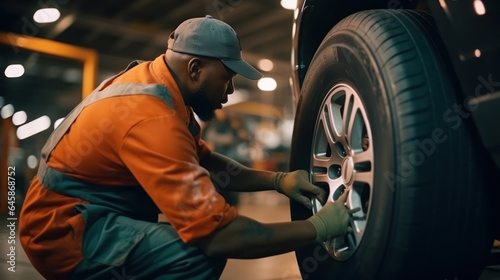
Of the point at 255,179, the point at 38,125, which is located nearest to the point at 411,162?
the point at 255,179

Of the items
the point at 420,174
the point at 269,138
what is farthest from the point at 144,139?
the point at 269,138

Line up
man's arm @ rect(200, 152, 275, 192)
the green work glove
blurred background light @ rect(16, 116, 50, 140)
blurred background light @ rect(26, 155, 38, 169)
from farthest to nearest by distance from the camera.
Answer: blurred background light @ rect(16, 116, 50, 140) → blurred background light @ rect(26, 155, 38, 169) → man's arm @ rect(200, 152, 275, 192) → the green work glove

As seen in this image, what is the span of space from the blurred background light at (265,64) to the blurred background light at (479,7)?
386 inches

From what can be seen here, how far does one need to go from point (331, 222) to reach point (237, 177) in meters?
0.62

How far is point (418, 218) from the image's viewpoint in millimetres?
1035

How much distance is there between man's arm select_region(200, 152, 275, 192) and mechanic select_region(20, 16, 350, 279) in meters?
0.32

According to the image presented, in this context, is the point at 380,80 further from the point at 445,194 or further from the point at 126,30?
the point at 126,30

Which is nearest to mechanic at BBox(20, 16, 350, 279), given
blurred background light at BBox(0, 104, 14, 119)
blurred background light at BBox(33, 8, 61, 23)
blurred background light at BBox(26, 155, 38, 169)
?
blurred background light at BBox(0, 104, 14, 119)

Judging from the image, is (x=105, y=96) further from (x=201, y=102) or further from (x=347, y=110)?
(x=347, y=110)

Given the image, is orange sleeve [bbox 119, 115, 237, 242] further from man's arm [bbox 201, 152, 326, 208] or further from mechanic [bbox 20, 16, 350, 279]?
man's arm [bbox 201, 152, 326, 208]

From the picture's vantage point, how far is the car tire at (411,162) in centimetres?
104

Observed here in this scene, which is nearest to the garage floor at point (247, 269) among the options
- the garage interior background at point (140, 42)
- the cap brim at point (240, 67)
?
the cap brim at point (240, 67)

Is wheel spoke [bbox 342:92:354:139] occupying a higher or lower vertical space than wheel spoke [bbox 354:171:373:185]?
higher

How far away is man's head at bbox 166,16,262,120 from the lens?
1.38m
